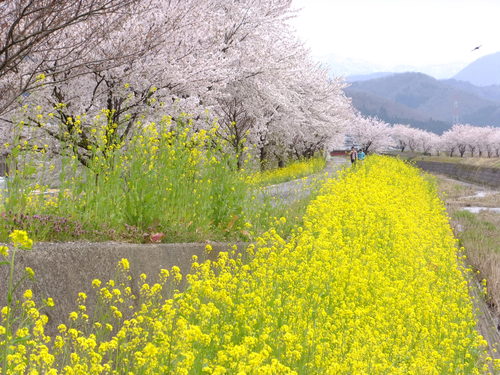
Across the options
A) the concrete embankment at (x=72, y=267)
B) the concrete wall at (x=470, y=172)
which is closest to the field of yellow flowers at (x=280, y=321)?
the concrete embankment at (x=72, y=267)

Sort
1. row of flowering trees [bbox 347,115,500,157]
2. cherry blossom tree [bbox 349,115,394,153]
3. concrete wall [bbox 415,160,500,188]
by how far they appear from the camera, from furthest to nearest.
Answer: row of flowering trees [bbox 347,115,500,157] → cherry blossom tree [bbox 349,115,394,153] → concrete wall [bbox 415,160,500,188]

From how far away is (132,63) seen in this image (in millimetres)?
11664

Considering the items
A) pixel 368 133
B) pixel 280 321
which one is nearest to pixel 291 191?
pixel 280 321

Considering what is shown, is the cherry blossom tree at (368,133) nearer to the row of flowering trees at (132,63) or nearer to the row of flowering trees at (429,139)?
the row of flowering trees at (429,139)

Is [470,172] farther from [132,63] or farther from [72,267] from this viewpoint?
[72,267]

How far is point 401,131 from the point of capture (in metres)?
131

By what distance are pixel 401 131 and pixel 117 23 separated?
12868 cm

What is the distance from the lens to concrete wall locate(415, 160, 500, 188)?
127 feet

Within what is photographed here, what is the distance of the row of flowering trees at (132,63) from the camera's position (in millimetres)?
6195

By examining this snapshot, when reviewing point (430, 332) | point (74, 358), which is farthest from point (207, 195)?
point (74, 358)

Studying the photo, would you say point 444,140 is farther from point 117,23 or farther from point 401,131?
point 117,23

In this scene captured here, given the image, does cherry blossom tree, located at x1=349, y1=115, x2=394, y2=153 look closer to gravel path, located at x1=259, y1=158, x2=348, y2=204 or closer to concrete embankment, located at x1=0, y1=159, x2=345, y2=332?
gravel path, located at x1=259, y1=158, x2=348, y2=204

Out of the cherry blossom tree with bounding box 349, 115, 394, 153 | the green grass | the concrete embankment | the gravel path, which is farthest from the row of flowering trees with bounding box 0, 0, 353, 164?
the cherry blossom tree with bounding box 349, 115, 394, 153

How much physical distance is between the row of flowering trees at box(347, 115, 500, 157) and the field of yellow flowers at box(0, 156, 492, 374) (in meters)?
66.6
